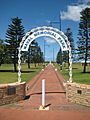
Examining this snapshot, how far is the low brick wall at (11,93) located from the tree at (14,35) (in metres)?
45.6

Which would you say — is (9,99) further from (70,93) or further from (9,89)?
(70,93)

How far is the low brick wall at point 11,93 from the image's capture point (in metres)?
15.0

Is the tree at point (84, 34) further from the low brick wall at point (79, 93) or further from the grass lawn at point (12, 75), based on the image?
the low brick wall at point (79, 93)

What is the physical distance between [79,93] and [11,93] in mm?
3609

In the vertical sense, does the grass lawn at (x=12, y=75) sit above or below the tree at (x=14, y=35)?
below

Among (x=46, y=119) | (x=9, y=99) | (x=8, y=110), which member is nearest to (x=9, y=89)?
(x=9, y=99)

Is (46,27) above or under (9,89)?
above

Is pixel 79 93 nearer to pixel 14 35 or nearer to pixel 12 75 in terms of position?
pixel 12 75

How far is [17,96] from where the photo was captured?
1636cm

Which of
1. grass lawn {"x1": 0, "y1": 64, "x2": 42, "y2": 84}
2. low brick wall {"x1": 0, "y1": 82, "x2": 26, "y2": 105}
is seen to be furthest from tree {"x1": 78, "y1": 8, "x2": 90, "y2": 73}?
low brick wall {"x1": 0, "y1": 82, "x2": 26, "y2": 105}

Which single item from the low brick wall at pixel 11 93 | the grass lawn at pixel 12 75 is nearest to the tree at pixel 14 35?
the grass lawn at pixel 12 75

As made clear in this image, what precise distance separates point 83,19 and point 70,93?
43755 millimetres

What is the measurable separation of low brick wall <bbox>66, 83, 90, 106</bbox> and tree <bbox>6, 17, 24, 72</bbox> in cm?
4647

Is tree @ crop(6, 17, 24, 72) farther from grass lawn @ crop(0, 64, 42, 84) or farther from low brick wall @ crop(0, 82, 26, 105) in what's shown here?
low brick wall @ crop(0, 82, 26, 105)
